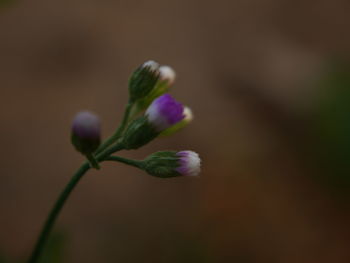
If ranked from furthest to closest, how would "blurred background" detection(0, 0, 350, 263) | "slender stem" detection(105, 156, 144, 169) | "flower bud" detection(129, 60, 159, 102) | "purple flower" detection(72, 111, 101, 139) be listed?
"blurred background" detection(0, 0, 350, 263)
"flower bud" detection(129, 60, 159, 102)
"slender stem" detection(105, 156, 144, 169)
"purple flower" detection(72, 111, 101, 139)

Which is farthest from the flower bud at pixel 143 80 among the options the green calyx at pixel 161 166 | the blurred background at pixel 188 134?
the blurred background at pixel 188 134

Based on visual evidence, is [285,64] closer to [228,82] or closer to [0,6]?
[228,82]

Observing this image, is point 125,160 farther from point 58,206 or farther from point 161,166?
point 58,206

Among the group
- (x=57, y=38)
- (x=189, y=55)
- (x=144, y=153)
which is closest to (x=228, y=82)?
(x=189, y=55)

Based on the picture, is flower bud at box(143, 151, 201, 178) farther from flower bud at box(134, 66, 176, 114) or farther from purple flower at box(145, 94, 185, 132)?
flower bud at box(134, 66, 176, 114)

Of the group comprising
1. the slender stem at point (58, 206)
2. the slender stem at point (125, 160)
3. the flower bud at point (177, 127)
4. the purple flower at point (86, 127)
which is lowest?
the slender stem at point (58, 206)

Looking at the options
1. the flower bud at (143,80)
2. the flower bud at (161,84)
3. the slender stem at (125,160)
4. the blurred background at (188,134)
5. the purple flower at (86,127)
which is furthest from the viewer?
the blurred background at (188,134)

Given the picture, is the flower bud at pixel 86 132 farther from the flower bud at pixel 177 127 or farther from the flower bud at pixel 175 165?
the flower bud at pixel 177 127

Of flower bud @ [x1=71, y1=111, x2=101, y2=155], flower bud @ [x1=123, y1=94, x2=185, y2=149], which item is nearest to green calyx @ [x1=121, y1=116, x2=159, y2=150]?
flower bud @ [x1=123, y1=94, x2=185, y2=149]
